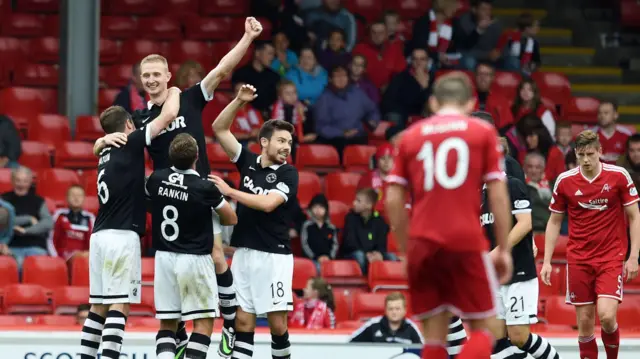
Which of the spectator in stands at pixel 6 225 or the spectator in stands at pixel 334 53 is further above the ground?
the spectator in stands at pixel 334 53

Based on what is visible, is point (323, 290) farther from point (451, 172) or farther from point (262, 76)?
point (451, 172)

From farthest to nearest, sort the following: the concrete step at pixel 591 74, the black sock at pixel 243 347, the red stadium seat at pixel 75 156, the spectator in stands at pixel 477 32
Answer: the concrete step at pixel 591 74
the spectator in stands at pixel 477 32
the red stadium seat at pixel 75 156
the black sock at pixel 243 347

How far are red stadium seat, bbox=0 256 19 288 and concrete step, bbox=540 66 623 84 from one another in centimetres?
938

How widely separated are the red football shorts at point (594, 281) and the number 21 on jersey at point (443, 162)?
359cm

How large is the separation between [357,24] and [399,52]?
1.26 metres

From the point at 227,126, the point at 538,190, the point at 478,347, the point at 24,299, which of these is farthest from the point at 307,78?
the point at 478,347

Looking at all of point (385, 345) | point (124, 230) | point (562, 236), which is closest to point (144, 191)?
point (124, 230)

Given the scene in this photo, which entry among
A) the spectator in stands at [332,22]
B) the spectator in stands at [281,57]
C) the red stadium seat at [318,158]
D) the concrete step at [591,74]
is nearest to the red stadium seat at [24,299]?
the red stadium seat at [318,158]

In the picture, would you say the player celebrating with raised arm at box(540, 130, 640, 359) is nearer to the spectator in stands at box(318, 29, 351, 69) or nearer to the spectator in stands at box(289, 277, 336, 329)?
the spectator in stands at box(289, 277, 336, 329)

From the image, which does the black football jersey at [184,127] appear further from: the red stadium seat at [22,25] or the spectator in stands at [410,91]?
the red stadium seat at [22,25]

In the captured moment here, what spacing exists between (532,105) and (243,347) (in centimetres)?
776

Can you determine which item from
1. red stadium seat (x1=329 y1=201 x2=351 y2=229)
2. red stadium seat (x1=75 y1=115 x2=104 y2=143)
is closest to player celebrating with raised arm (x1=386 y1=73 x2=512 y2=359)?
red stadium seat (x1=329 y1=201 x2=351 y2=229)

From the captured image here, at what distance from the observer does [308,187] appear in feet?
50.5

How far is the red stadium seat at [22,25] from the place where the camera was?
1803 centimetres
